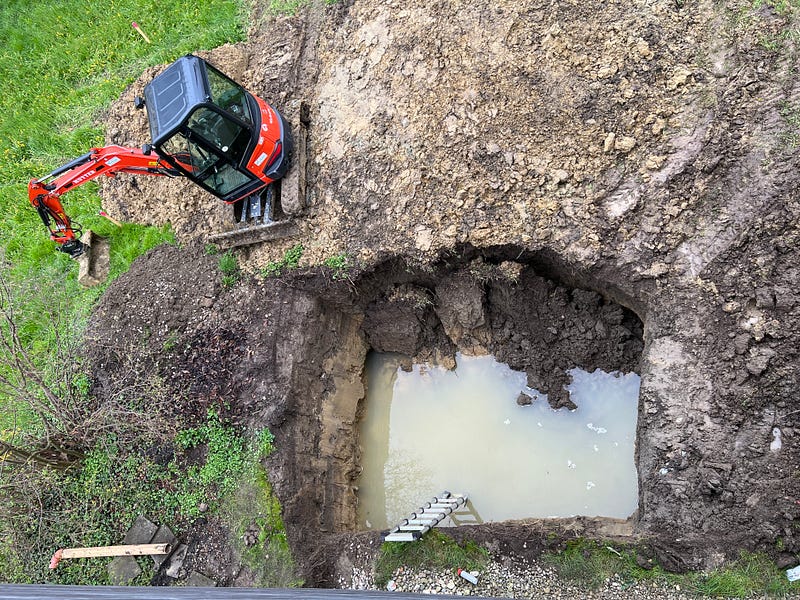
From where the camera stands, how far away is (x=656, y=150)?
16.7 ft

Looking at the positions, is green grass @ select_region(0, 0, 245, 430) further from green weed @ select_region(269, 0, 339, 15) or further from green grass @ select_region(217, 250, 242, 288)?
green grass @ select_region(217, 250, 242, 288)

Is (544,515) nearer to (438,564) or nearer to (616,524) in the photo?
(616,524)

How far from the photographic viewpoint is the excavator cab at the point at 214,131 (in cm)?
522

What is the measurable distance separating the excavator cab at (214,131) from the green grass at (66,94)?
1.67m

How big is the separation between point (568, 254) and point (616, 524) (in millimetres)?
2646

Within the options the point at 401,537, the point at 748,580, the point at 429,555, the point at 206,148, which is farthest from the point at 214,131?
the point at 748,580

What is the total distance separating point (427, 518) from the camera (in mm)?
5457

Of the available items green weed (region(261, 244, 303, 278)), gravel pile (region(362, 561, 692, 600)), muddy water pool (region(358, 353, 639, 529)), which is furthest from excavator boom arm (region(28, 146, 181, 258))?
gravel pile (region(362, 561, 692, 600))

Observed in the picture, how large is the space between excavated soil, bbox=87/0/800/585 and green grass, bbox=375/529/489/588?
0.68 ft

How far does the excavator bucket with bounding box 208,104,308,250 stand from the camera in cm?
611

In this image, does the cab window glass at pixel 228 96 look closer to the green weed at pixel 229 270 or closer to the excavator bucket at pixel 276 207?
the excavator bucket at pixel 276 207

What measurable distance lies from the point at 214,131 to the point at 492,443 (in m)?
4.48

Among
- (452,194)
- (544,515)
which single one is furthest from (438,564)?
(452,194)

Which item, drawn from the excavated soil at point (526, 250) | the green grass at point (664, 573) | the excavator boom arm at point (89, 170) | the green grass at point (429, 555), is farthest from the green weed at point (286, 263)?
the green grass at point (664, 573)
